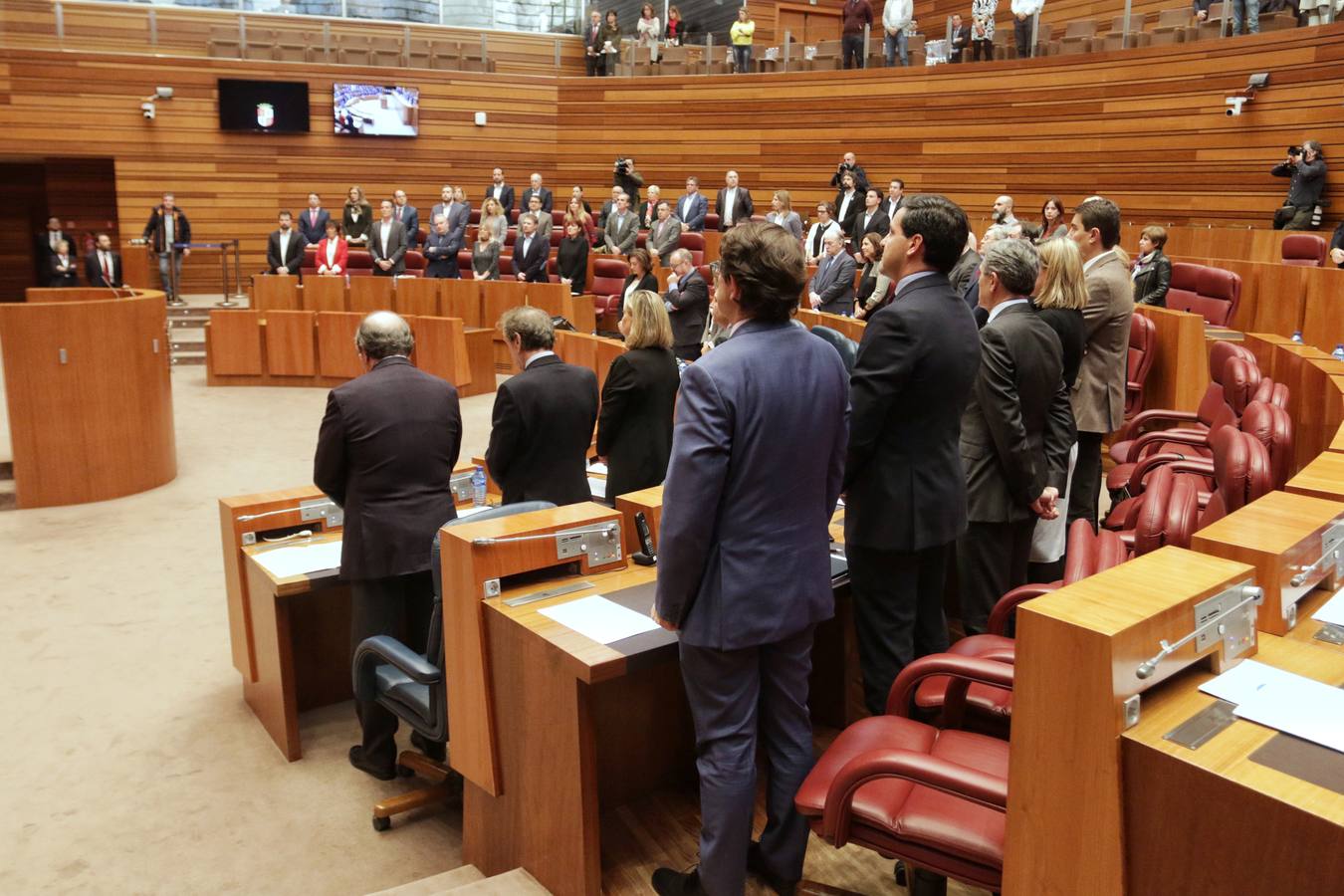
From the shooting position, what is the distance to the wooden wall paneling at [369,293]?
976 centimetres

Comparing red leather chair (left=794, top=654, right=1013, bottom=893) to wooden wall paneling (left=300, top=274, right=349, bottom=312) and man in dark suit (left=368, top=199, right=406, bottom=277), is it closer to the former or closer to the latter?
wooden wall paneling (left=300, top=274, right=349, bottom=312)

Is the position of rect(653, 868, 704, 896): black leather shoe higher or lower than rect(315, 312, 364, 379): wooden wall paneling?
lower

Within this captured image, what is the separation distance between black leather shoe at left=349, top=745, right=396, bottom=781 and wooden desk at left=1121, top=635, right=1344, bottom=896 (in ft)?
7.43

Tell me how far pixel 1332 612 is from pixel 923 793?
0.72m

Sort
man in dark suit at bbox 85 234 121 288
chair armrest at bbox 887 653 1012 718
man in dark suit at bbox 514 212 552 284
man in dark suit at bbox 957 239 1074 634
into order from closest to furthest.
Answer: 1. chair armrest at bbox 887 653 1012 718
2. man in dark suit at bbox 957 239 1074 634
3. man in dark suit at bbox 514 212 552 284
4. man in dark suit at bbox 85 234 121 288

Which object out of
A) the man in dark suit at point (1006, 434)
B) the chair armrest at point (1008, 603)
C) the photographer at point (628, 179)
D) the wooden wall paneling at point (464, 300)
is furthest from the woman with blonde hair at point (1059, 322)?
the photographer at point (628, 179)

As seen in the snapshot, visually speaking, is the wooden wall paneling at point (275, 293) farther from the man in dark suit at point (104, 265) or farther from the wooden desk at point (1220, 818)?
the wooden desk at point (1220, 818)

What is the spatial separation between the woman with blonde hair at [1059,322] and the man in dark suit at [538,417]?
1.42m

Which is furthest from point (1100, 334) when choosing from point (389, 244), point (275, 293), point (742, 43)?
point (742, 43)

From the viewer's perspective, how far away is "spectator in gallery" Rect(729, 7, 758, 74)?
517 inches

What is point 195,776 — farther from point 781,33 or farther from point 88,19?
point 781,33

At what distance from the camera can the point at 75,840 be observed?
112 inches

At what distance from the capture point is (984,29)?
1133 centimetres

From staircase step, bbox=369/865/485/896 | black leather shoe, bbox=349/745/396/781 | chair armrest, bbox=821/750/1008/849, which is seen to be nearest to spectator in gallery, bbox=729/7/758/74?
black leather shoe, bbox=349/745/396/781
